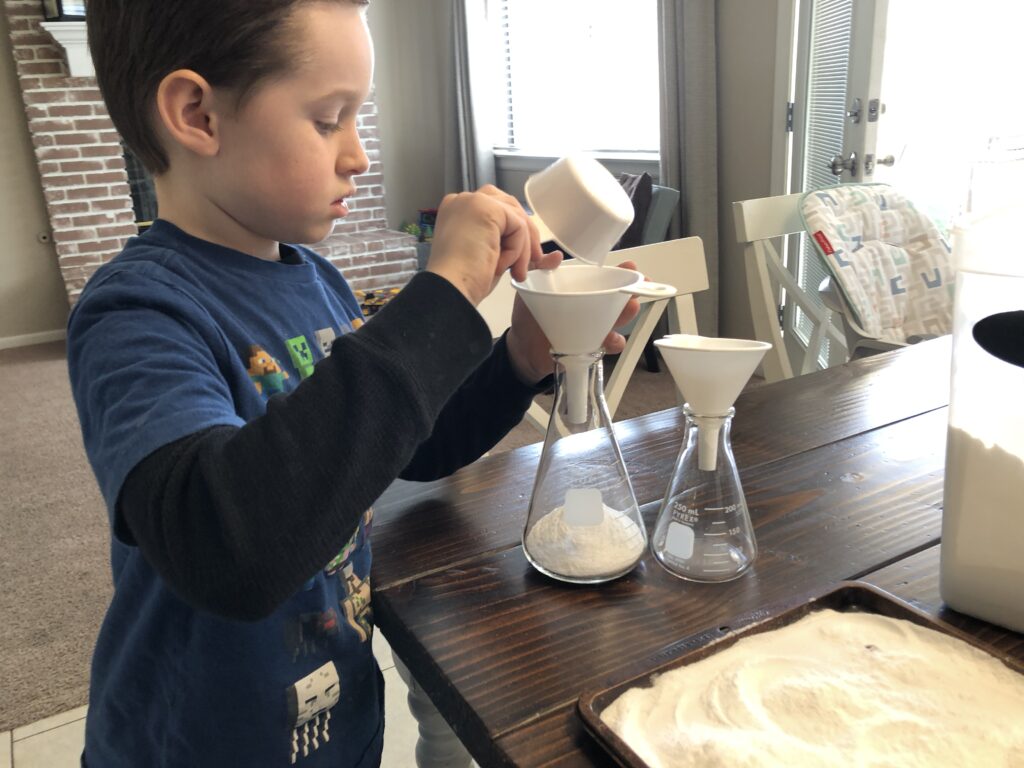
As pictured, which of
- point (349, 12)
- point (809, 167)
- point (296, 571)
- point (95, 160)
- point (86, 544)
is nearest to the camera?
point (296, 571)

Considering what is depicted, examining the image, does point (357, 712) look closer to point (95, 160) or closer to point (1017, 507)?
point (1017, 507)

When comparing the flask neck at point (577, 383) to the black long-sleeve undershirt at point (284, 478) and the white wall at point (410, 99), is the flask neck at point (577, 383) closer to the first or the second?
the black long-sleeve undershirt at point (284, 478)

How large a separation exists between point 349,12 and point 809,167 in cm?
258

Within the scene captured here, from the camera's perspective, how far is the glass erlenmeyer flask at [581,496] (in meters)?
0.60

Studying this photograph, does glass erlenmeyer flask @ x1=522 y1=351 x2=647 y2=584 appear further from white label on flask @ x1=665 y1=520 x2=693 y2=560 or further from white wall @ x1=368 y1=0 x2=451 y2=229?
white wall @ x1=368 y1=0 x2=451 y2=229

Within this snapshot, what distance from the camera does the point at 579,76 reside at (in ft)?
13.7

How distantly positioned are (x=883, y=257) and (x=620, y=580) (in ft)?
5.25

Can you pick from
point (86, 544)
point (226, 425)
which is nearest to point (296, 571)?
point (226, 425)

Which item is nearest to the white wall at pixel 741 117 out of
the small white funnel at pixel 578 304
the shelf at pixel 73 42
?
the small white funnel at pixel 578 304

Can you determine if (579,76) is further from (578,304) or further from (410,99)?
(578,304)

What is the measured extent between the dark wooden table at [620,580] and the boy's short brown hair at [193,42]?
1.26 feet

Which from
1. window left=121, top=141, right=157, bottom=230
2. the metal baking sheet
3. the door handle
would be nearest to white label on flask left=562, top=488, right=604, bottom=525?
the metal baking sheet

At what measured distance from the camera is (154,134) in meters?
0.64

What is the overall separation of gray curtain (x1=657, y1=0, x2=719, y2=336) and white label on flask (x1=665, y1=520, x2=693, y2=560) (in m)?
2.70
